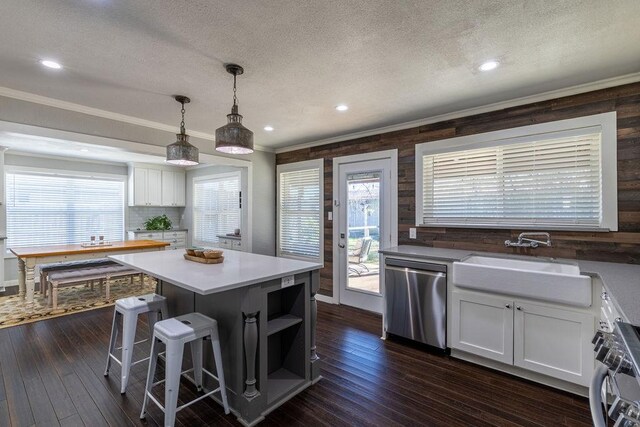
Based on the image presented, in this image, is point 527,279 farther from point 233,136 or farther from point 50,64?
point 50,64

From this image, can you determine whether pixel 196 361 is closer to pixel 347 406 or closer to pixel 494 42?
pixel 347 406

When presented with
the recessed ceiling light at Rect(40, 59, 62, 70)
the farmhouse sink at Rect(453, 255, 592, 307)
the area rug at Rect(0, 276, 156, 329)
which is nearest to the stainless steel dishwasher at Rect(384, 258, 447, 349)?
the farmhouse sink at Rect(453, 255, 592, 307)

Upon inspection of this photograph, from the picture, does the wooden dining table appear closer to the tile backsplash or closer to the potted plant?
the potted plant

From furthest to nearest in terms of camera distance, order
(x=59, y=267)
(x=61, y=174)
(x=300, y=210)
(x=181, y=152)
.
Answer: (x=61, y=174)
(x=300, y=210)
(x=59, y=267)
(x=181, y=152)

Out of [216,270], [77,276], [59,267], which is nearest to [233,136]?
[216,270]

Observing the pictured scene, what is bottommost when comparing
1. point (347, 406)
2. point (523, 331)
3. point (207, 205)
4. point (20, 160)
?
point (347, 406)

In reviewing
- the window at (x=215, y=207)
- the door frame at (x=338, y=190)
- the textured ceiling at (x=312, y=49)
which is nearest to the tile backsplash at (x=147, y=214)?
the window at (x=215, y=207)

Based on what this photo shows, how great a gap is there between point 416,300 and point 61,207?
666 cm

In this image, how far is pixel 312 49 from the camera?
2.03 meters

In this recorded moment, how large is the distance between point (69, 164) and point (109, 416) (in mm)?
5626

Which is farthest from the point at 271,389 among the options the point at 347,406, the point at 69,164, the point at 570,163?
the point at 69,164

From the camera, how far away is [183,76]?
242 centimetres

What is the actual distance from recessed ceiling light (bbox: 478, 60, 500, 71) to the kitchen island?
6.50 feet

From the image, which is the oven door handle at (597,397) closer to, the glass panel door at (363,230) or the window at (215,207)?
the glass panel door at (363,230)
